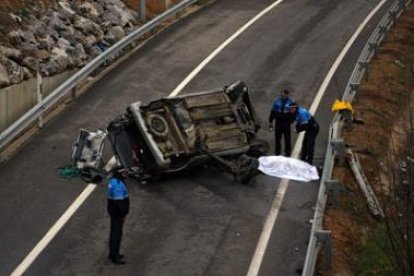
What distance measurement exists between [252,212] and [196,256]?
1741 millimetres

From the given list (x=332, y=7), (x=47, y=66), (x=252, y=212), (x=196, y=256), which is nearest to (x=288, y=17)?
(x=332, y=7)

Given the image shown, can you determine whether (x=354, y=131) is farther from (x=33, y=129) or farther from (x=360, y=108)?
(x=33, y=129)

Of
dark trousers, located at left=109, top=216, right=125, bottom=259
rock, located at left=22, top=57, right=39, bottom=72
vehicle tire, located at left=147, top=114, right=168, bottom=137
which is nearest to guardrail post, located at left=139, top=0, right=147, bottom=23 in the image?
rock, located at left=22, top=57, right=39, bottom=72

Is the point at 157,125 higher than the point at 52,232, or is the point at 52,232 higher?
the point at 157,125

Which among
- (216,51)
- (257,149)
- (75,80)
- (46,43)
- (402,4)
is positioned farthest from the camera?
(402,4)

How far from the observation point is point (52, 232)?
12.4m

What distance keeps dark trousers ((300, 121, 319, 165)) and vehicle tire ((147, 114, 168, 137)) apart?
2.68 meters

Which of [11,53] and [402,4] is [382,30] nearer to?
[402,4]

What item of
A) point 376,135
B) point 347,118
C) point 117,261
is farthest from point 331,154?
point 117,261

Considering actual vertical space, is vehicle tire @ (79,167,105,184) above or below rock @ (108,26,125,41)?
below

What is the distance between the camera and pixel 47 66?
18.5 m

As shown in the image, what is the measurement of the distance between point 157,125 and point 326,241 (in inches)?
182

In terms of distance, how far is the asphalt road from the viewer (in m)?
11.6

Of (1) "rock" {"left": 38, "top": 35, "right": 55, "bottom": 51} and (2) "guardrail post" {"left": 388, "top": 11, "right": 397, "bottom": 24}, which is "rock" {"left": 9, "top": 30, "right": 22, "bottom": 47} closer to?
(1) "rock" {"left": 38, "top": 35, "right": 55, "bottom": 51}
